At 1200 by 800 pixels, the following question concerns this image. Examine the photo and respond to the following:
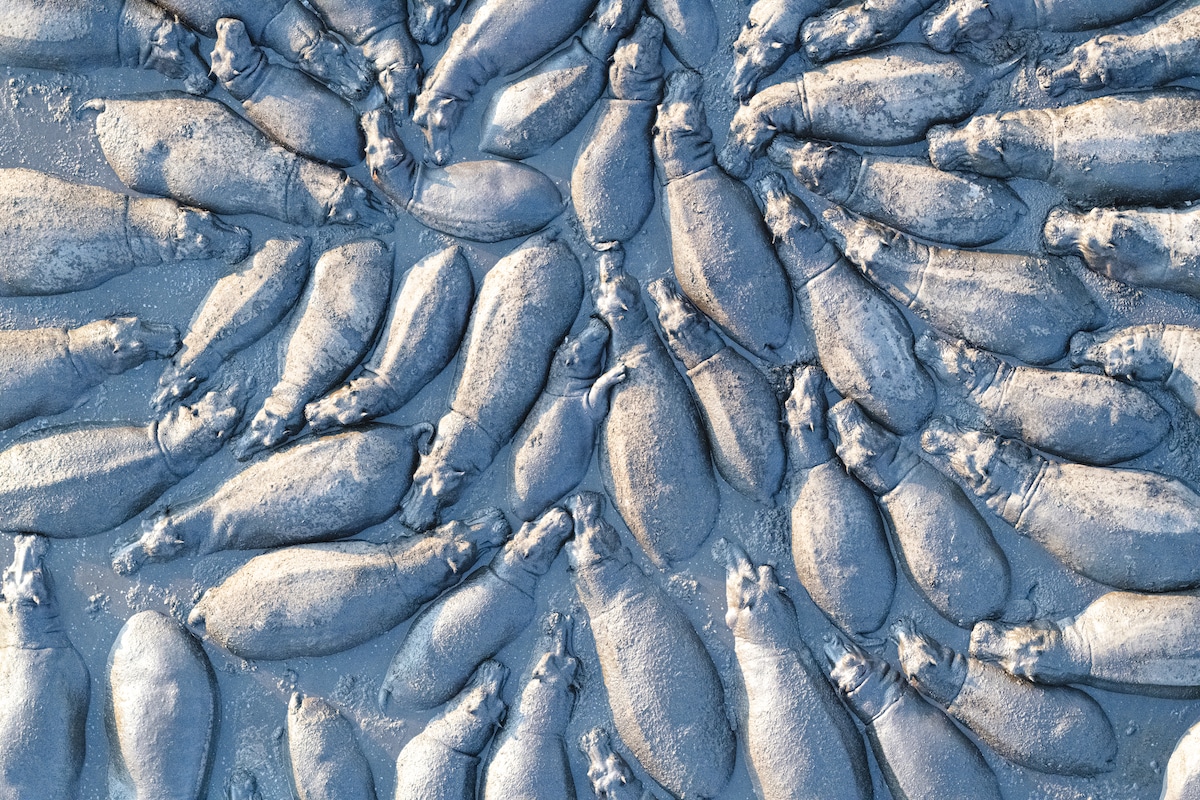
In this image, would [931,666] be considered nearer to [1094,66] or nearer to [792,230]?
[792,230]

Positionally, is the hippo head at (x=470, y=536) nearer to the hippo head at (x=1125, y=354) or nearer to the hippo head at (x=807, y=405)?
the hippo head at (x=807, y=405)

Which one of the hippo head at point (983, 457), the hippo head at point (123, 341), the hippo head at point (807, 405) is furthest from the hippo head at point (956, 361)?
the hippo head at point (123, 341)

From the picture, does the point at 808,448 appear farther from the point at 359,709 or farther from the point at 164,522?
the point at 164,522

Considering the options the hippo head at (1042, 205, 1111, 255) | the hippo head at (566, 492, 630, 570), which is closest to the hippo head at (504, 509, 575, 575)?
the hippo head at (566, 492, 630, 570)

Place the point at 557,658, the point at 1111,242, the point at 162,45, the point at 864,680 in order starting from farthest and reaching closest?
the point at 162,45 → the point at 557,658 → the point at 864,680 → the point at 1111,242

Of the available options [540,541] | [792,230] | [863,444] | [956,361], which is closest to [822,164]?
[792,230]

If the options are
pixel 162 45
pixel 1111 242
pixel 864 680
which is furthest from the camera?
pixel 162 45
